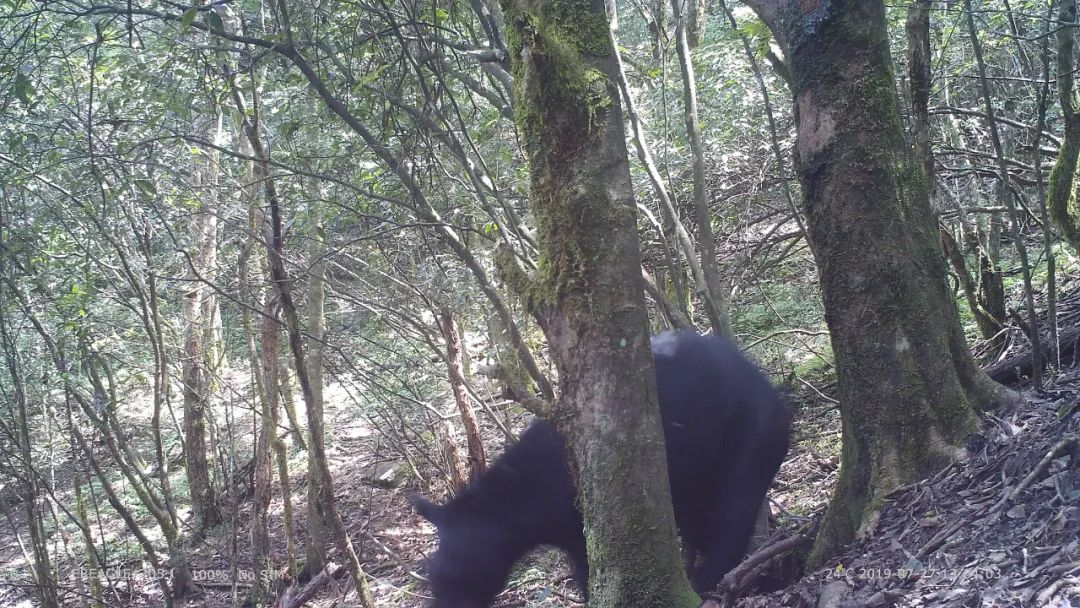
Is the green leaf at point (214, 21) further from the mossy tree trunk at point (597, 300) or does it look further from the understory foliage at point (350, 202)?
the mossy tree trunk at point (597, 300)

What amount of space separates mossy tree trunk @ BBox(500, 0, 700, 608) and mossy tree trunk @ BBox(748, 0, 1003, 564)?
99cm

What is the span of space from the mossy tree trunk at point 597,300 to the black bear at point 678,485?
4.95ft

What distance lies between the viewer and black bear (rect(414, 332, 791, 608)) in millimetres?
3826

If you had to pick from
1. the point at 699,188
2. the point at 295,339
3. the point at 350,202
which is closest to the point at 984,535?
the point at 699,188

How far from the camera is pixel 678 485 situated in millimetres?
4270

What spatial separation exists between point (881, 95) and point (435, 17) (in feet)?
6.32

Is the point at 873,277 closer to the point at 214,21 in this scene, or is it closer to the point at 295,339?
the point at 295,339

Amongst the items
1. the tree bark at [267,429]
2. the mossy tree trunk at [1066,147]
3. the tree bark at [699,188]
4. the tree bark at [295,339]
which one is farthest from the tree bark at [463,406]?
the mossy tree trunk at [1066,147]

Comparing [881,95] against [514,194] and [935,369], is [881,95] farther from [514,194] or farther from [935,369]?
[514,194]

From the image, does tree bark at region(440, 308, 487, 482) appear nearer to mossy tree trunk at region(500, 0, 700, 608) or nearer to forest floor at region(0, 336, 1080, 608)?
forest floor at region(0, 336, 1080, 608)

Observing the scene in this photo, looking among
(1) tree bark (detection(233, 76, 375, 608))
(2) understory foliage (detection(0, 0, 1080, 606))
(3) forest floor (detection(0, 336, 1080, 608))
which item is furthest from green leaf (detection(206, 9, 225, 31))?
(3) forest floor (detection(0, 336, 1080, 608))

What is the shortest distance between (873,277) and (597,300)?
121 cm

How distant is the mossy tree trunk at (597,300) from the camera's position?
2.24 meters

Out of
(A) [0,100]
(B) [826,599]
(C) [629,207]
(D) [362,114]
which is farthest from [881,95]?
(A) [0,100]
